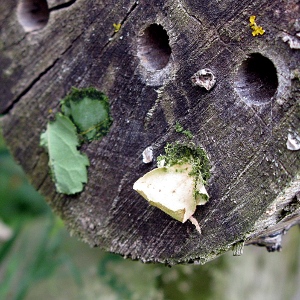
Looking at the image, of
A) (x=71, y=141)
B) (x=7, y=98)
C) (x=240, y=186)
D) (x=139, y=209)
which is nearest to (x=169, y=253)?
(x=139, y=209)

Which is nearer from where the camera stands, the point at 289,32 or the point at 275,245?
the point at 289,32

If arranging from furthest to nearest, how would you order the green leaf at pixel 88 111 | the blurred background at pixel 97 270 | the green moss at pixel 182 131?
the blurred background at pixel 97 270, the green leaf at pixel 88 111, the green moss at pixel 182 131

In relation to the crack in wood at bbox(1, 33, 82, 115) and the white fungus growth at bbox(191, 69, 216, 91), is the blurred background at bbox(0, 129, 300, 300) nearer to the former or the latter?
the crack in wood at bbox(1, 33, 82, 115)

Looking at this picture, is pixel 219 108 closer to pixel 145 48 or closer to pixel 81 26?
pixel 145 48

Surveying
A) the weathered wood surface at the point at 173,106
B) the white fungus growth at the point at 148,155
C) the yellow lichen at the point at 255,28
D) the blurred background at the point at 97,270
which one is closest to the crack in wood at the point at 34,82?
the weathered wood surface at the point at 173,106

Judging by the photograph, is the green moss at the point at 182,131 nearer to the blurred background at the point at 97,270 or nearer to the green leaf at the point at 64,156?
the green leaf at the point at 64,156

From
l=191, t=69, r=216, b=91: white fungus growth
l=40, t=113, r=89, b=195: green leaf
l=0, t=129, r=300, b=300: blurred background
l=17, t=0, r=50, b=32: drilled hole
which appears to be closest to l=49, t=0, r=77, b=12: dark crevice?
l=17, t=0, r=50, b=32: drilled hole
